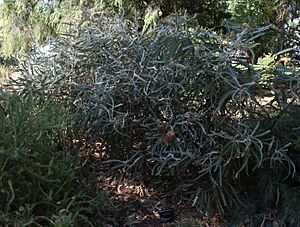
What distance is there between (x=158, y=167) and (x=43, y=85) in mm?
1003

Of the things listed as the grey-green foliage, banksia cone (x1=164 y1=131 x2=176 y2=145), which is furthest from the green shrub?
banksia cone (x1=164 y1=131 x2=176 y2=145)

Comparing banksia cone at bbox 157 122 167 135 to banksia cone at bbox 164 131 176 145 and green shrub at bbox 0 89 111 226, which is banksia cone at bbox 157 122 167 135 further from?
green shrub at bbox 0 89 111 226

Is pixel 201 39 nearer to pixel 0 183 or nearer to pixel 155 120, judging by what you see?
pixel 155 120

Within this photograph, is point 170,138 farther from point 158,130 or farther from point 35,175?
point 35,175

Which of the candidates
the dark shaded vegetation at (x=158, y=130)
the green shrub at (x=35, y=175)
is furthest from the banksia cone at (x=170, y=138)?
the green shrub at (x=35, y=175)

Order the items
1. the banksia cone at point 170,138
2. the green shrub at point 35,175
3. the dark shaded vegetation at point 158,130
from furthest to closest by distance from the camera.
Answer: the banksia cone at point 170,138 → the dark shaded vegetation at point 158,130 → the green shrub at point 35,175

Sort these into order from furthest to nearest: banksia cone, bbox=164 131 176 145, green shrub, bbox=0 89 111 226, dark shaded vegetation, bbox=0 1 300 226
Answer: banksia cone, bbox=164 131 176 145 < dark shaded vegetation, bbox=0 1 300 226 < green shrub, bbox=0 89 111 226

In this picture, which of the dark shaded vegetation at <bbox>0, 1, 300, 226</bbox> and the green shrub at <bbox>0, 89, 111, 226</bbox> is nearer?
the green shrub at <bbox>0, 89, 111, 226</bbox>

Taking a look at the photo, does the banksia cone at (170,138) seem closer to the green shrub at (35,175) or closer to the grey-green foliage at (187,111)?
the grey-green foliage at (187,111)

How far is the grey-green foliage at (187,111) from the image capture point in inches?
109

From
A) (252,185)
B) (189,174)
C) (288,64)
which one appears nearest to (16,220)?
(189,174)

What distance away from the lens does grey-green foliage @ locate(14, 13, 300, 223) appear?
278cm

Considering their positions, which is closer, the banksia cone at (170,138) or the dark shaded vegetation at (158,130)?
the dark shaded vegetation at (158,130)

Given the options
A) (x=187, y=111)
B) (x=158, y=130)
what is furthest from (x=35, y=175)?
(x=187, y=111)
